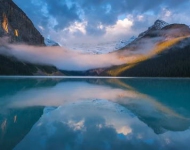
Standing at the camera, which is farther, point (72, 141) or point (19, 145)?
point (72, 141)

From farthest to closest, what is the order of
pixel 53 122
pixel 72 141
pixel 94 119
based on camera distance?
pixel 94 119, pixel 53 122, pixel 72 141

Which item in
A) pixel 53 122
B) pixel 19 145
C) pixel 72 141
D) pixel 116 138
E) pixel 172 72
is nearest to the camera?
pixel 19 145

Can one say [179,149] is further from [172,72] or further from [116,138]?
[172,72]

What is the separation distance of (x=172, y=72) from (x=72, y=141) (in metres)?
188

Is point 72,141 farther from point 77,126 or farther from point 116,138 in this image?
point 77,126

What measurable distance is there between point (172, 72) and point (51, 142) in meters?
188

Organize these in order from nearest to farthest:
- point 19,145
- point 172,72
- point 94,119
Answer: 1. point 19,145
2. point 94,119
3. point 172,72

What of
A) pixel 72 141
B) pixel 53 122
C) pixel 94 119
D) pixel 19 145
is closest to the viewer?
pixel 19 145

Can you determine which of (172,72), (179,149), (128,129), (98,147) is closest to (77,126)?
(128,129)

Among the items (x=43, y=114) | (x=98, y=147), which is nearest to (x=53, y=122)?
(x=43, y=114)

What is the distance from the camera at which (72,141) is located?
14.4 metres

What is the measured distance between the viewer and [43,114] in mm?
23281

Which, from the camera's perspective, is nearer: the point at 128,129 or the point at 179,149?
the point at 179,149

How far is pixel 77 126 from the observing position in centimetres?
1838
